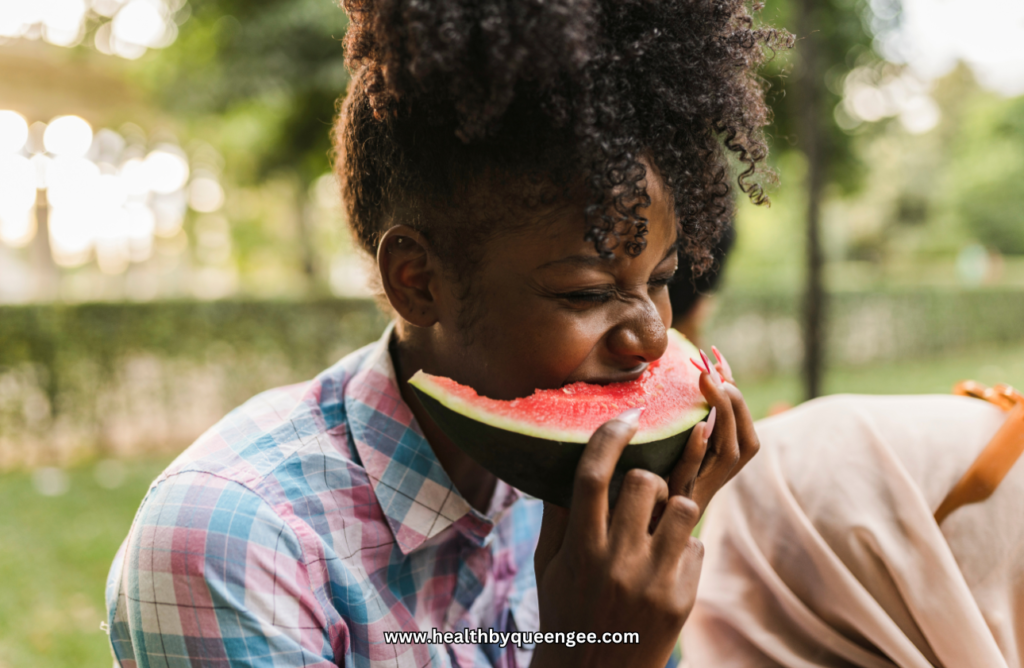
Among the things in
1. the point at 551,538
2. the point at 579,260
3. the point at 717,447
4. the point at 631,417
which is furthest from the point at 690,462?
the point at 579,260

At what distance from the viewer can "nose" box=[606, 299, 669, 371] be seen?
1.50 metres

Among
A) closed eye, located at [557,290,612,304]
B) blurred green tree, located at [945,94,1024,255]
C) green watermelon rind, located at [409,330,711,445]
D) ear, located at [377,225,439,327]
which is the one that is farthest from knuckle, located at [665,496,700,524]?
blurred green tree, located at [945,94,1024,255]

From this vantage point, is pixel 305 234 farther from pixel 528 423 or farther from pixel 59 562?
pixel 528 423

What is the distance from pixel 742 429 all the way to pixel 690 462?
0.18 m

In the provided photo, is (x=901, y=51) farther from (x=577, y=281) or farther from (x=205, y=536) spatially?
(x=205, y=536)

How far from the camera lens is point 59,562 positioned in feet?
18.0

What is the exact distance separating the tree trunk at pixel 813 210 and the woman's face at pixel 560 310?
200 inches

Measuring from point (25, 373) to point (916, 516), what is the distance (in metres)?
8.91

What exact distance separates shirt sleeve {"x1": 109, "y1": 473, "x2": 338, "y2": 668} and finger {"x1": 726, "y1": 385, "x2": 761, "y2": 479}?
996 mm

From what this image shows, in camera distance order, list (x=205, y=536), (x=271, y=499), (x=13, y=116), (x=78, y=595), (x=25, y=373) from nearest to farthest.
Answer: (x=205, y=536), (x=271, y=499), (x=78, y=595), (x=25, y=373), (x=13, y=116)

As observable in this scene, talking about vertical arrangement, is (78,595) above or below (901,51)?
below

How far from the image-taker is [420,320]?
167 cm

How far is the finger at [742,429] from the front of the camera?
154 centimetres

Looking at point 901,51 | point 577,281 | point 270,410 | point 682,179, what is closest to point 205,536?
point 270,410
